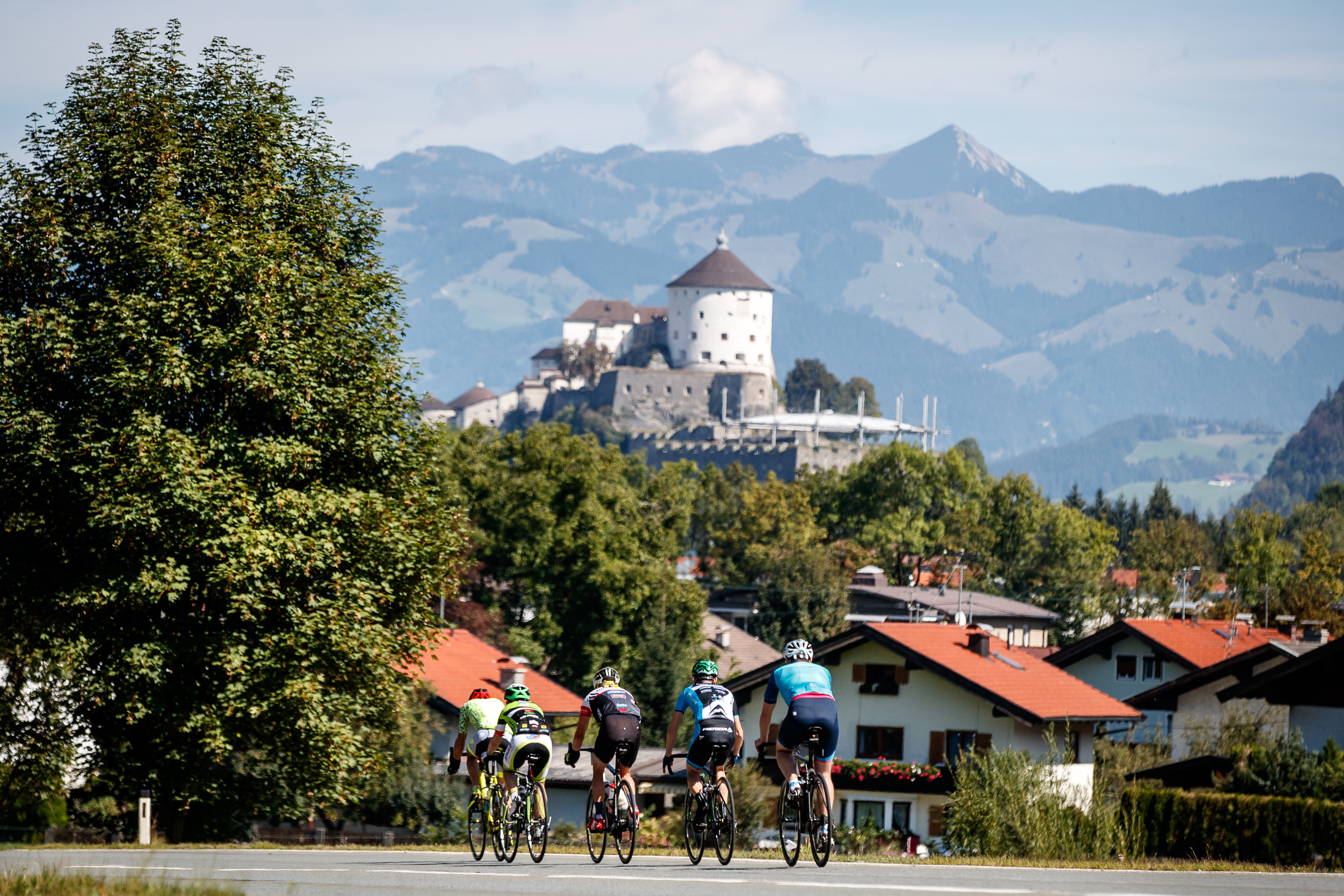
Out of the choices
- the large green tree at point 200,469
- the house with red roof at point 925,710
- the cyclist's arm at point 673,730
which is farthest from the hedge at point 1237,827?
the house with red roof at point 925,710

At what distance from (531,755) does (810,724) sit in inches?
114

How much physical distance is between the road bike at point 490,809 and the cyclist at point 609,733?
0.84 meters

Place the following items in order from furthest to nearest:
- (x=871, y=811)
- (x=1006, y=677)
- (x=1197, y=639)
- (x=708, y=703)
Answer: (x=1197, y=639) < (x=1006, y=677) < (x=871, y=811) < (x=708, y=703)

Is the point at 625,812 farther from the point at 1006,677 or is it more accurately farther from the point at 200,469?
the point at 1006,677

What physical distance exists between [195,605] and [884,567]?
347 ft

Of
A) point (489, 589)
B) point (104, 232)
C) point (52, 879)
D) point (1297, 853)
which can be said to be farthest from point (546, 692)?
point (52, 879)

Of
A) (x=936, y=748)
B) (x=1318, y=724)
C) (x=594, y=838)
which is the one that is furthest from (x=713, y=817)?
(x=936, y=748)

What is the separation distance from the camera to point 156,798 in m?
27.6

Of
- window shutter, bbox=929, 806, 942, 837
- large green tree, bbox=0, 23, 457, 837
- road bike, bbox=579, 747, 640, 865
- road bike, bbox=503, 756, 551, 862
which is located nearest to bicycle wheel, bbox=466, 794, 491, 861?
road bike, bbox=503, 756, 551, 862

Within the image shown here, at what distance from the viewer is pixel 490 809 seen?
54.0 feet

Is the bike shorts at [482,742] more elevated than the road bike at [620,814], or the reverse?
the bike shorts at [482,742]

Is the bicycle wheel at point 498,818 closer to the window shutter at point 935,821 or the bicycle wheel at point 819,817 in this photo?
the bicycle wheel at point 819,817

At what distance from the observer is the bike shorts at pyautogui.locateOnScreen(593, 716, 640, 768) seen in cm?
1565

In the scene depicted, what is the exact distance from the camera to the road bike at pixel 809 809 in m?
14.8
